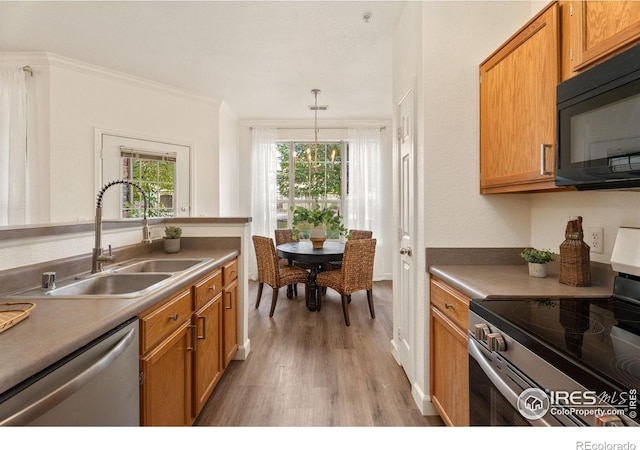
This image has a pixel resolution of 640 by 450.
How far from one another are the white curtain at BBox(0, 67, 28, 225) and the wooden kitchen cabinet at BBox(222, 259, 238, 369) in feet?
8.31

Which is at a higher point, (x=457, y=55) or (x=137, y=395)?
(x=457, y=55)

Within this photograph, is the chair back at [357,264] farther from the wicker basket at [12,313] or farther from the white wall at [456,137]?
the wicker basket at [12,313]

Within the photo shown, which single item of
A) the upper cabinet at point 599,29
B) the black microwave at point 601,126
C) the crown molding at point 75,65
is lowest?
the black microwave at point 601,126

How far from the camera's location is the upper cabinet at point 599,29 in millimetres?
1004

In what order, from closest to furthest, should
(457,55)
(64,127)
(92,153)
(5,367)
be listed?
(5,367) < (457,55) < (64,127) < (92,153)

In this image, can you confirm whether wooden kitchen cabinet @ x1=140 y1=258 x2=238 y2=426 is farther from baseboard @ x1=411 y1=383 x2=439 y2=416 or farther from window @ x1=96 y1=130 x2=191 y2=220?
window @ x1=96 y1=130 x2=191 y2=220

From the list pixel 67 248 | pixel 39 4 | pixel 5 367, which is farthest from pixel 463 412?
pixel 39 4

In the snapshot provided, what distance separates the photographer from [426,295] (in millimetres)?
1900

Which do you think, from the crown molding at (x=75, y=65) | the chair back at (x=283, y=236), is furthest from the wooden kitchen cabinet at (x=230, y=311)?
the crown molding at (x=75, y=65)

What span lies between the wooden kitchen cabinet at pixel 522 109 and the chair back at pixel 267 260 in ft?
7.40

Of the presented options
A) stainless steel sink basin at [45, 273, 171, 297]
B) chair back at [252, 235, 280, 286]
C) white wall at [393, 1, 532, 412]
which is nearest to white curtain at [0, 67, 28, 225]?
chair back at [252, 235, 280, 286]

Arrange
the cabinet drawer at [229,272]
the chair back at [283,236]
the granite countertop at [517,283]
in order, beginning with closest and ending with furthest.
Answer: the granite countertop at [517,283] < the cabinet drawer at [229,272] < the chair back at [283,236]
